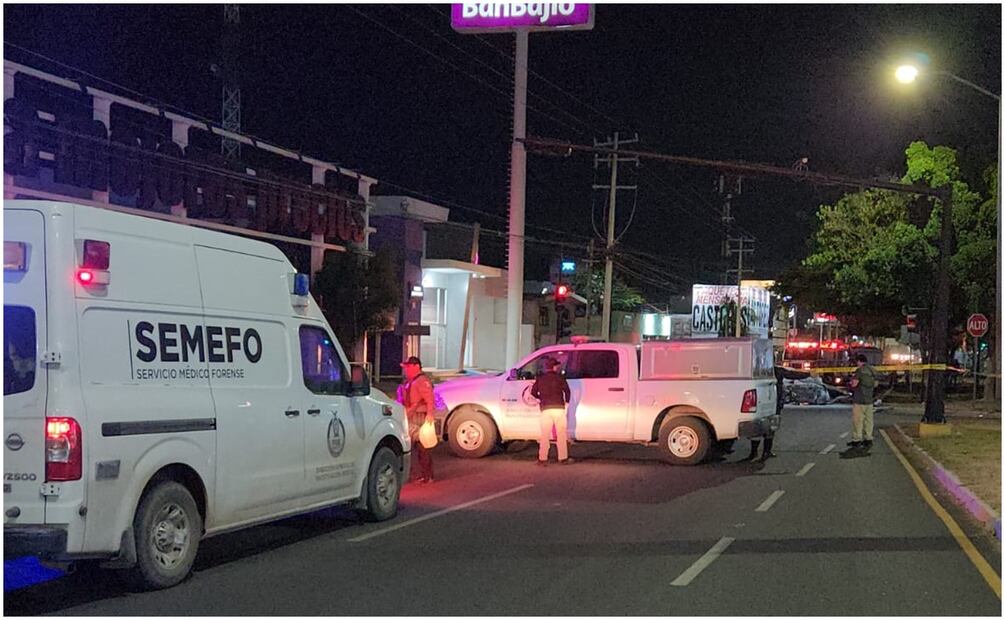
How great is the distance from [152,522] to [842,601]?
4.96m

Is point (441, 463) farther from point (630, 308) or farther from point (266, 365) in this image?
point (630, 308)

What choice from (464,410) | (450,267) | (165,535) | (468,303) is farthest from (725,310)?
(165,535)

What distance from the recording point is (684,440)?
52.4 feet

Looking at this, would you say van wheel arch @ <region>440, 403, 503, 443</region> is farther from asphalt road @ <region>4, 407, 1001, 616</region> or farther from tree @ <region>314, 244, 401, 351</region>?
tree @ <region>314, 244, 401, 351</region>

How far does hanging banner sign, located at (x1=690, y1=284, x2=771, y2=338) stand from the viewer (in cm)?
6469

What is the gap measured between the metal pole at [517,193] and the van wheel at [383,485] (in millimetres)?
13885

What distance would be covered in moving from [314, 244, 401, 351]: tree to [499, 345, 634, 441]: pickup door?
1521 cm

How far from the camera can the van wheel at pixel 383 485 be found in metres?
10.5

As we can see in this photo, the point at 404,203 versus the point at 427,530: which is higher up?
the point at 404,203

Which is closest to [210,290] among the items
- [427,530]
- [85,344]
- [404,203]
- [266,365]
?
[266,365]

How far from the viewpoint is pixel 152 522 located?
7.45 m

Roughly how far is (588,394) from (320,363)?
7.26 meters

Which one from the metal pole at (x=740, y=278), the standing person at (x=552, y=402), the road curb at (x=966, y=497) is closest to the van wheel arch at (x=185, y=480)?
the road curb at (x=966, y=497)

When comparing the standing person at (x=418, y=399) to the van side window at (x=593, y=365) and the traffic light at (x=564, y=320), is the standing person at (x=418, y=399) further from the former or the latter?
the traffic light at (x=564, y=320)
